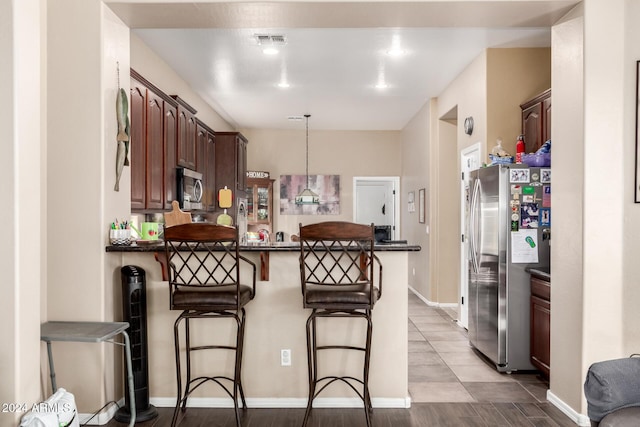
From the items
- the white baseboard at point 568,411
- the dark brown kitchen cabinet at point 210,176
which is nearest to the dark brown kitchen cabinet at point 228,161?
the dark brown kitchen cabinet at point 210,176

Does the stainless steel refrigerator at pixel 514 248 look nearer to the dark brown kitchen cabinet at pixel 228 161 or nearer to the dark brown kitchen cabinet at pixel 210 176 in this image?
the dark brown kitchen cabinet at pixel 210 176

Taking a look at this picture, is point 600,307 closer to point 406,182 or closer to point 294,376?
point 294,376

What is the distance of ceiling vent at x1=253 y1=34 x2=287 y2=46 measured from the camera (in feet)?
13.1

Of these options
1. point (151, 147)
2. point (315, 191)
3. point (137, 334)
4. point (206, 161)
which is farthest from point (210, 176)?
point (137, 334)

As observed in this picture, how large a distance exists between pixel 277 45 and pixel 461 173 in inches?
102

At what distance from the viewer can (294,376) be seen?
9.87 feet

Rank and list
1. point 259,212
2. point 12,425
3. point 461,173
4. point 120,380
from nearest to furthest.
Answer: point 12,425
point 120,380
point 461,173
point 259,212

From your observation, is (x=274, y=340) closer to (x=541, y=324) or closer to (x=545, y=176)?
(x=541, y=324)

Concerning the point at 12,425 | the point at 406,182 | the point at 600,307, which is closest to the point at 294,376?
the point at 12,425

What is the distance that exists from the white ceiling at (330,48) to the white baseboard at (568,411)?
251 cm

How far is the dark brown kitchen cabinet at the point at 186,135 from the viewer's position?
462cm

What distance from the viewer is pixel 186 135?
15.9 ft

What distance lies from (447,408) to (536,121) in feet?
8.64

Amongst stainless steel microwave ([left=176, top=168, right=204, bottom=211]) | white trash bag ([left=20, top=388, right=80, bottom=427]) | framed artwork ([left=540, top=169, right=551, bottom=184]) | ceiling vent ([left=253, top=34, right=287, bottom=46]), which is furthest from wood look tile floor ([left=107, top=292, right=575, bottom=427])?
ceiling vent ([left=253, top=34, right=287, bottom=46])
